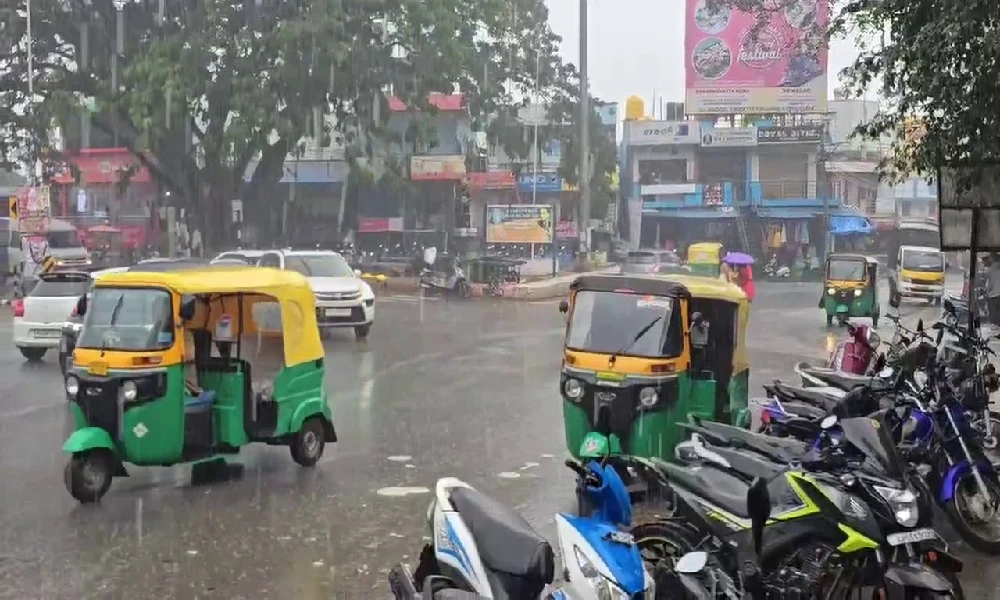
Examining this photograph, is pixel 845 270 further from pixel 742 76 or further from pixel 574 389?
pixel 742 76

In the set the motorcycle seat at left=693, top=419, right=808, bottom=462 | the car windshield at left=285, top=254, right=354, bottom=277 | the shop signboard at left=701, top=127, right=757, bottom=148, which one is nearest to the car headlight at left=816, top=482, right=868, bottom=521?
the motorcycle seat at left=693, top=419, right=808, bottom=462

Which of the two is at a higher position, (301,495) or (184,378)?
(184,378)

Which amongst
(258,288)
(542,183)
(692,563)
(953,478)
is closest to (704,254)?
(542,183)

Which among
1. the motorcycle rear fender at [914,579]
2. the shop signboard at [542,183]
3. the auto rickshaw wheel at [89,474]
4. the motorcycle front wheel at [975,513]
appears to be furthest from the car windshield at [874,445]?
the shop signboard at [542,183]

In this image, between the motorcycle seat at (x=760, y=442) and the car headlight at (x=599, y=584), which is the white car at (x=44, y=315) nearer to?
the motorcycle seat at (x=760, y=442)

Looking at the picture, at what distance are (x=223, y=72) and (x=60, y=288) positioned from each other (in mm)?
13346

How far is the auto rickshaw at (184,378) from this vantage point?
846 cm

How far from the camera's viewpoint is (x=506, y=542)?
175 inches

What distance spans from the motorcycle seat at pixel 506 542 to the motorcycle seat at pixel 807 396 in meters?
3.64

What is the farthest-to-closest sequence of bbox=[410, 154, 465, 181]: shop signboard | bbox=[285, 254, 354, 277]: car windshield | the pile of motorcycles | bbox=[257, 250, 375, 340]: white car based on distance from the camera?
bbox=[410, 154, 465, 181]: shop signboard → bbox=[285, 254, 354, 277]: car windshield → bbox=[257, 250, 375, 340]: white car → the pile of motorcycles

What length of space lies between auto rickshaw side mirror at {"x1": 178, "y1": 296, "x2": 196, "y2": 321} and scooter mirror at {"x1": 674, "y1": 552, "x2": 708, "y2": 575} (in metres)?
5.24

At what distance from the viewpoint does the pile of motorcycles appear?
4.45 metres

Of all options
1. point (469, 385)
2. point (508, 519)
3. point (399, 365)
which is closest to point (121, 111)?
point (399, 365)

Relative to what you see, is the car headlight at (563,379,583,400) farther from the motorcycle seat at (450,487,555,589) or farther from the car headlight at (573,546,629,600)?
the car headlight at (573,546,629,600)
